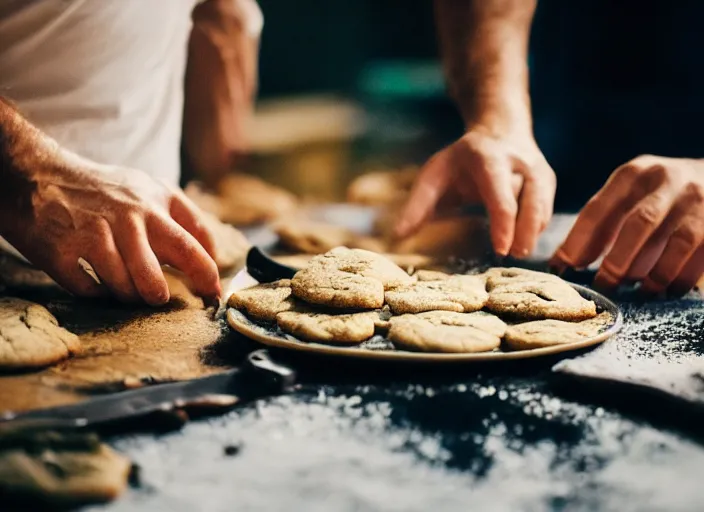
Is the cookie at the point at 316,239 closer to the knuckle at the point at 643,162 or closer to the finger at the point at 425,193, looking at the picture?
the finger at the point at 425,193

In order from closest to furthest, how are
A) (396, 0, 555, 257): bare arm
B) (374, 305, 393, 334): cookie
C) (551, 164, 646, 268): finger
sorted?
(374, 305, 393, 334): cookie < (551, 164, 646, 268): finger < (396, 0, 555, 257): bare arm

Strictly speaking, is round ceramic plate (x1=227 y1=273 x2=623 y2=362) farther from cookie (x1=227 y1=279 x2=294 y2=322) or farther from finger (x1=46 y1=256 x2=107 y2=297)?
finger (x1=46 y1=256 x2=107 y2=297)

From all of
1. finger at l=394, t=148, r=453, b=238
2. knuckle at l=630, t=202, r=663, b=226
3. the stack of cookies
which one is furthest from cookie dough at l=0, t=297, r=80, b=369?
knuckle at l=630, t=202, r=663, b=226

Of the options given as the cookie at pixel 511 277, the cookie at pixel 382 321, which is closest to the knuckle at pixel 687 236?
the cookie at pixel 511 277

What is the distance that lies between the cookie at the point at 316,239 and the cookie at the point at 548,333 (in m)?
1.06

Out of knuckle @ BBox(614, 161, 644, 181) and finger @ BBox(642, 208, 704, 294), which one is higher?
knuckle @ BBox(614, 161, 644, 181)

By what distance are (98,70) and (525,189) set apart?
1661mm

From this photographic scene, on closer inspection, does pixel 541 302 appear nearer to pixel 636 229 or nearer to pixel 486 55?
pixel 636 229

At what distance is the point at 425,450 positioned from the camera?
1.18 m

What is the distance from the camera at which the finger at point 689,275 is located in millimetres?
1970

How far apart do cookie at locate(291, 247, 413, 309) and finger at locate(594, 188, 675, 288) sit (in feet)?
2.10

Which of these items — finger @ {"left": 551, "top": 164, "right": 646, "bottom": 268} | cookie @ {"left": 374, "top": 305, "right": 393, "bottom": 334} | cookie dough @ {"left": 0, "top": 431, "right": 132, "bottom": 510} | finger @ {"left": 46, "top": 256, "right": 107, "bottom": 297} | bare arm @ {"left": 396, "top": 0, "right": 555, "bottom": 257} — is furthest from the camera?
bare arm @ {"left": 396, "top": 0, "right": 555, "bottom": 257}

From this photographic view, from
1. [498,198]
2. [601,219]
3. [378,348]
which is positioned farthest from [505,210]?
[378,348]

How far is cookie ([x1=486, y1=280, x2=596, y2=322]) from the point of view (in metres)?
1.60
